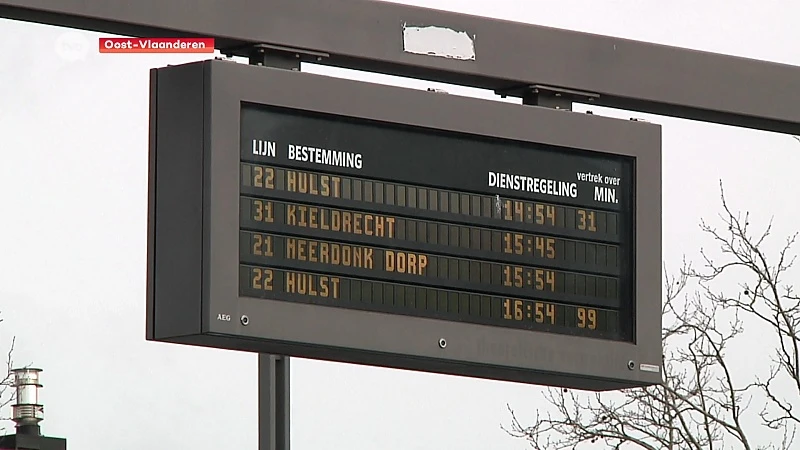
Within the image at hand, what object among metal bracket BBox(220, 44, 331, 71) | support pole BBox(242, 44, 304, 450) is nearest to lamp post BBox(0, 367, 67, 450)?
support pole BBox(242, 44, 304, 450)

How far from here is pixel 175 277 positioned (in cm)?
991

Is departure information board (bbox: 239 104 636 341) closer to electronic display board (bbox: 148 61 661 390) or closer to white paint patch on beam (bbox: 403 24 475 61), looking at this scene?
electronic display board (bbox: 148 61 661 390)

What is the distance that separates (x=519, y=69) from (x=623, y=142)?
0.63 meters

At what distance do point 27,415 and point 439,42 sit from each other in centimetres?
2036

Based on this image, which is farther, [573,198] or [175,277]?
[573,198]

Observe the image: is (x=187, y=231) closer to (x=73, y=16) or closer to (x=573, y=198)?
(x=73, y=16)

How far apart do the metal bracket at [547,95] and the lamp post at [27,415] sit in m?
18.9

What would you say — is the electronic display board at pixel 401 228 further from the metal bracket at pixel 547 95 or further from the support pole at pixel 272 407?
the support pole at pixel 272 407

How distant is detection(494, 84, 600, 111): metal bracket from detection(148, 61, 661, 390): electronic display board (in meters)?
0.17

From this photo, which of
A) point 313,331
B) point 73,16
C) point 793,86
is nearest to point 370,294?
point 313,331

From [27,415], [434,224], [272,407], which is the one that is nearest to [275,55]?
[434,224]

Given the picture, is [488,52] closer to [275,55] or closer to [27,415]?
[275,55]

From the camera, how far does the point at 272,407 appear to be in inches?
451

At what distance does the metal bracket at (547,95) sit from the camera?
11.2 metres
